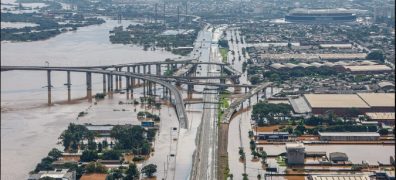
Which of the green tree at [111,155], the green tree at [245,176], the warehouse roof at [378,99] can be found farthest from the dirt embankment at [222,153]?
the warehouse roof at [378,99]

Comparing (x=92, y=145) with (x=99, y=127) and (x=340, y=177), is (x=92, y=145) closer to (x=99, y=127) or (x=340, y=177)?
(x=99, y=127)

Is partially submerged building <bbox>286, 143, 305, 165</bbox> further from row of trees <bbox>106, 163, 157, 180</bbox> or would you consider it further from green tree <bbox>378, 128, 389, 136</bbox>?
green tree <bbox>378, 128, 389, 136</bbox>

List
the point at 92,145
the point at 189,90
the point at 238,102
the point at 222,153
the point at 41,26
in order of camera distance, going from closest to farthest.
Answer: the point at 222,153
the point at 92,145
the point at 238,102
the point at 189,90
the point at 41,26

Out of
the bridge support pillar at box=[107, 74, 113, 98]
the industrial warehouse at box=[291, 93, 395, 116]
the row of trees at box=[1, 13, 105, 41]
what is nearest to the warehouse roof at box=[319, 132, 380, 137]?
the industrial warehouse at box=[291, 93, 395, 116]

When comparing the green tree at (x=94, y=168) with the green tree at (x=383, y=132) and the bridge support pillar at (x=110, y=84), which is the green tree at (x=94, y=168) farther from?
the bridge support pillar at (x=110, y=84)

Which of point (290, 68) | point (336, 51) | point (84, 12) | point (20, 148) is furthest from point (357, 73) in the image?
point (84, 12)

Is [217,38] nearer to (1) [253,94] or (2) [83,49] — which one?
(2) [83,49]

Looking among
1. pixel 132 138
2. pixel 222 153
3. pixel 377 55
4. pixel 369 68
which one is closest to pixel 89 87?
pixel 132 138
